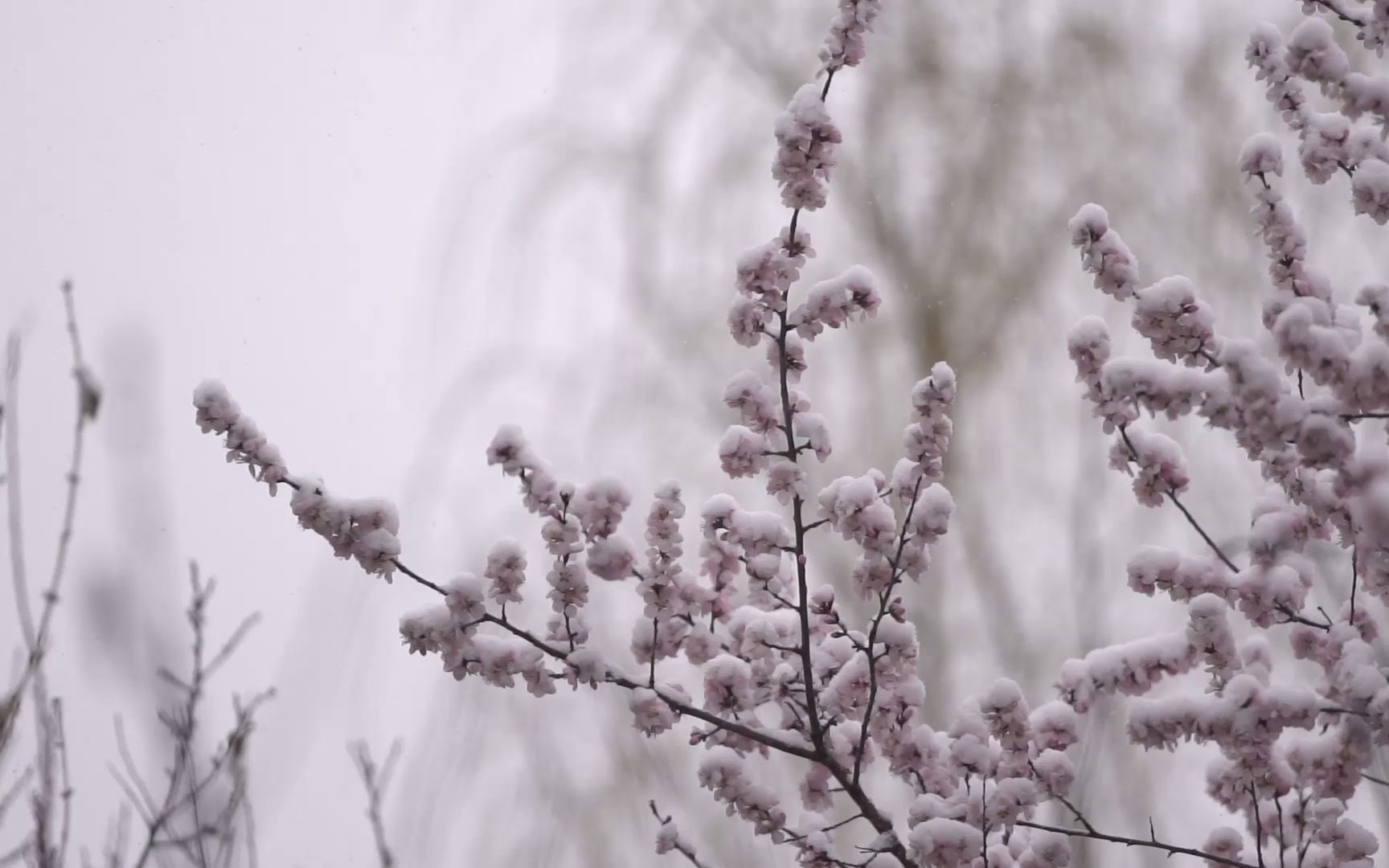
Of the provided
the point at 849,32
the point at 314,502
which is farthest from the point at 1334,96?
the point at 314,502

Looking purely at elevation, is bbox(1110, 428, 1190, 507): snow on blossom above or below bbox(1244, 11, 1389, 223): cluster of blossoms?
below

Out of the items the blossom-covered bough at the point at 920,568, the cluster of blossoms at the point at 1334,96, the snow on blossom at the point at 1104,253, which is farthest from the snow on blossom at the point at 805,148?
the cluster of blossoms at the point at 1334,96

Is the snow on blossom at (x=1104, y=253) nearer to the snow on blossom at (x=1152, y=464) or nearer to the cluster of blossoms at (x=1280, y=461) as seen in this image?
the cluster of blossoms at (x=1280, y=461)

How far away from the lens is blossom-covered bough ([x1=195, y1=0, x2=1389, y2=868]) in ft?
2.48

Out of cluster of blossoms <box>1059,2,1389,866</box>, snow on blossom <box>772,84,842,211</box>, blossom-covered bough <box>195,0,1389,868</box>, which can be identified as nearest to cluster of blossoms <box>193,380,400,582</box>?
blossom-covered bough <box>195,0,1389,868</box>

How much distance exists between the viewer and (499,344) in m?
1.90

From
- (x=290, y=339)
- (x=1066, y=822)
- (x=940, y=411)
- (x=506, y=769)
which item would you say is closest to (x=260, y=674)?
(x=506, y=769)

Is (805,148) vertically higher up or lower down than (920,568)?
higher up

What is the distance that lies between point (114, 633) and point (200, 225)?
123 cm

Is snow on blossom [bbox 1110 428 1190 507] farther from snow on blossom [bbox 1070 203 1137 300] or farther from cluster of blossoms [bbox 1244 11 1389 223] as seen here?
cluster of blossoms [bbox 1244 11 1389 223]

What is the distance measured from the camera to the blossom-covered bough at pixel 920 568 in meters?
0.75

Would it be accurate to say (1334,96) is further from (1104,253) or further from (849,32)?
(849,32)

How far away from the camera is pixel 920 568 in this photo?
0.83 metres

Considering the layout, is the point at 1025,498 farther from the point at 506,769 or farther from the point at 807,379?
the point at 506,769
